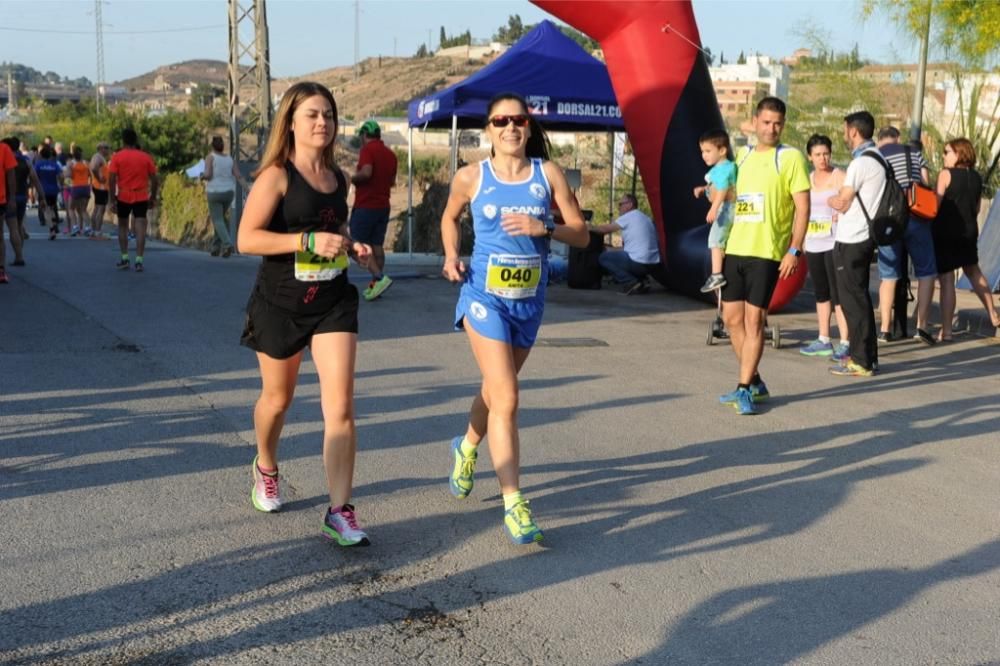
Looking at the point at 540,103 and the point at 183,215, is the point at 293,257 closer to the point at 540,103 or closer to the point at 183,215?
→ the point at 540,103

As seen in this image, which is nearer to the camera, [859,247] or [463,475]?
[463,475]

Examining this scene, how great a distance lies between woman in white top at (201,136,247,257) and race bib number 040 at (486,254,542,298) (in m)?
13.5

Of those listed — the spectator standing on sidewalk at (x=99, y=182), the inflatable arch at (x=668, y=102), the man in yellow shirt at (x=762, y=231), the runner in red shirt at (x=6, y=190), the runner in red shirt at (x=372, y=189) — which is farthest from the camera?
the spectator standing on sidewalk at (x=99, y=182)

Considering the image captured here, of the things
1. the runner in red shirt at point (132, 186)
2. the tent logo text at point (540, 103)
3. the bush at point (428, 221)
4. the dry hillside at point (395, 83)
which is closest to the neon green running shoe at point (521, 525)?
the runner in red shirt at point (132, 186)

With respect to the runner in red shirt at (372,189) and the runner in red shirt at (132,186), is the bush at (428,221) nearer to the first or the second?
the runner in red shirt at (132,186)

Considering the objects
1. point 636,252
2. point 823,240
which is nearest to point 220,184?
point 636,252

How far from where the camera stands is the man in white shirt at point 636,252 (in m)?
14.4

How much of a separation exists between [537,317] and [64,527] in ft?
7.43

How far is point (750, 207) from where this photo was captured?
8.07 metres

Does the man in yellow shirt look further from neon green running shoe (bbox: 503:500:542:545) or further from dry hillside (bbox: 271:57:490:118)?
dry hillside (bbox: 271:57:490:118)

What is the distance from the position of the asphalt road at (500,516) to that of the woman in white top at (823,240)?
1.95 feet

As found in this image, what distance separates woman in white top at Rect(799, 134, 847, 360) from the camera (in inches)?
403

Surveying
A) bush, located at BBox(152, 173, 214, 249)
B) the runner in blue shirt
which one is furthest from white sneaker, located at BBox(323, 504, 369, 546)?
bush, located at BBox(152, 173, 214, 249)

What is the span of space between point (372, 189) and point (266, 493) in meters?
7.90
